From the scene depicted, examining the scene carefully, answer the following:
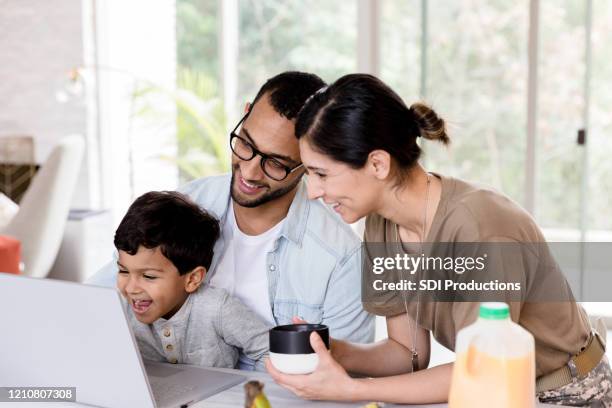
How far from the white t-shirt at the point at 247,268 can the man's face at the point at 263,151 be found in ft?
0.39

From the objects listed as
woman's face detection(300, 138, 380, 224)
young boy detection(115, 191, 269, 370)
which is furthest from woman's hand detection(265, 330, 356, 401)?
young boy detection(115, 191, 269, 370)

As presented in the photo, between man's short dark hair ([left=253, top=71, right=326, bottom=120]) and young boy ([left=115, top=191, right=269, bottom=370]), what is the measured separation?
1.04 ft

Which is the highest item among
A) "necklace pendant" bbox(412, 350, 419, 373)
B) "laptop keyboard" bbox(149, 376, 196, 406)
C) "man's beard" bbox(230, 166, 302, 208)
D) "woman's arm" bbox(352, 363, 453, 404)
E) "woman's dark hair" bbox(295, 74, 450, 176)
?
"woman's dark hair" bbox(295, 74, 450, 176)

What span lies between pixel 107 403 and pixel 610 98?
3.44m

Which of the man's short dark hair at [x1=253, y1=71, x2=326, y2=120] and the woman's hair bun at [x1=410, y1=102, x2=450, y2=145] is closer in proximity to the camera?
the woman's hair bun at [x1=410, y1=102, x2=450, y2=145]

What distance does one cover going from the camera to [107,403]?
1.56 meters

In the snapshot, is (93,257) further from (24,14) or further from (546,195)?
(546,195)

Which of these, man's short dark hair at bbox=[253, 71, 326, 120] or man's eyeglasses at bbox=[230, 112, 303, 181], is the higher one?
man's short dark hair at bbox=[253, 71, 326, 120]

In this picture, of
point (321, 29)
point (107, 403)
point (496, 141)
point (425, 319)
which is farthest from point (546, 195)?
point (107, 403)

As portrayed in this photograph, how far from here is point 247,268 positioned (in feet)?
7.07

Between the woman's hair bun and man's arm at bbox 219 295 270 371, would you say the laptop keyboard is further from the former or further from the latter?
the woman's hair bun

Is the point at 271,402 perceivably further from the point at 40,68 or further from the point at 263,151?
the point at 40,68

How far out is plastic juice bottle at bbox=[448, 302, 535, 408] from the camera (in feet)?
3.84

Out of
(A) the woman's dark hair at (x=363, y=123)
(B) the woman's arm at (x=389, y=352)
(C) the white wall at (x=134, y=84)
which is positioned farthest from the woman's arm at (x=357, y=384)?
(C) the white wall at (x=134, y=84)
